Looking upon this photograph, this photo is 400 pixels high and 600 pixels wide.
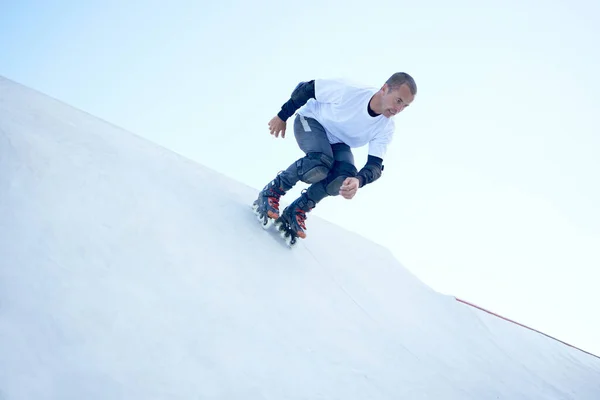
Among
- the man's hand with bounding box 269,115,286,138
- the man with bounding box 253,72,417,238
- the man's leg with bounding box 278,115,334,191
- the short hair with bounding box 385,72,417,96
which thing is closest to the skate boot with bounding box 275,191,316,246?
the man with bounding box 253,72,417,238

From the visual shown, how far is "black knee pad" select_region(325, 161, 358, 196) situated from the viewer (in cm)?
227

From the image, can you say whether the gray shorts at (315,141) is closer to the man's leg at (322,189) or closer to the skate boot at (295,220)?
the man's leg at (322,189)

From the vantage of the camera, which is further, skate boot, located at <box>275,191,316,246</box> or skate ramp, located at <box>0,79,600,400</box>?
skate boot, located at <box>275,191,316,246</box>

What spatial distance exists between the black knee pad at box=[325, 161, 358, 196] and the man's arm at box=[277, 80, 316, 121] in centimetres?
45

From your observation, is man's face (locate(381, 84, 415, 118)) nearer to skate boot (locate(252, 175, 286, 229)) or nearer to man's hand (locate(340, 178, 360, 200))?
man's hand (locate(340, 178, 360, 200))

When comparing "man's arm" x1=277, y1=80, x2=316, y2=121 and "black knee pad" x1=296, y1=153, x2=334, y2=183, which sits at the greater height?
"man's arm" x1=277, y1=80, x2=316, y2=121

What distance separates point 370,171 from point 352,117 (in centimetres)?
38

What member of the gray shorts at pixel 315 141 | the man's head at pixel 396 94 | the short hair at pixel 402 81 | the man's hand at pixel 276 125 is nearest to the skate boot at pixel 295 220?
the gray shorts at pixel 315 141

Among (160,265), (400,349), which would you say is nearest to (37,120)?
(160,265)

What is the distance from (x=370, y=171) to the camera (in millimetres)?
2168

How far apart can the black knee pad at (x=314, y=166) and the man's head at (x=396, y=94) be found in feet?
1.46

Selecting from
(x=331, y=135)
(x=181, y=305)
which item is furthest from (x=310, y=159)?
(x=181, y=305)

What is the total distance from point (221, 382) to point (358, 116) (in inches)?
68.6

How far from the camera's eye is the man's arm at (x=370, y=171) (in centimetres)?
212
